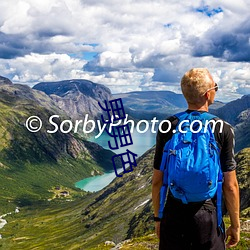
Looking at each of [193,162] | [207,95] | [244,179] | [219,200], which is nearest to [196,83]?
[207,95]

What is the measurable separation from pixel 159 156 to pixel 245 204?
78100 mm

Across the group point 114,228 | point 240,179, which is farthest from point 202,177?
point 114,228

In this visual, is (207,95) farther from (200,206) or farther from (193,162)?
(200,206)

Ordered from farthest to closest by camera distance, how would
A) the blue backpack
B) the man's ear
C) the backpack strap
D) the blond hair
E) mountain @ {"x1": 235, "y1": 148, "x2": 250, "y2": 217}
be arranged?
mountain @ {"x1": 235, "y1": 148, "x2": 250, "y2": 217} < the man's ear < the blond hair < the backpack strap < the blue backpack

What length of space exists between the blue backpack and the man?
35 centimetres

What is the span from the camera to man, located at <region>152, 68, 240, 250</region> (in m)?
11.0

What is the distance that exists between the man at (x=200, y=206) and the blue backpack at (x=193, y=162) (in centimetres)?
35

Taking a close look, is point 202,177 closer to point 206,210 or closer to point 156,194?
point 206,210

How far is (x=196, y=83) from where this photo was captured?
11094 mm

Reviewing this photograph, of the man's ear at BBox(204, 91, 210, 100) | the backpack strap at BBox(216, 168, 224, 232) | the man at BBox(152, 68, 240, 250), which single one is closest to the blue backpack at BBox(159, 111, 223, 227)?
the backpack strap at BBox(216, 168, 224, 232)

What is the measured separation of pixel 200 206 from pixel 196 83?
376cm

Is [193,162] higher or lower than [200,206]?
higher

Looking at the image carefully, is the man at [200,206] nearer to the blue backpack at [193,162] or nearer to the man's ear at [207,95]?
the man's ear at [207,95]

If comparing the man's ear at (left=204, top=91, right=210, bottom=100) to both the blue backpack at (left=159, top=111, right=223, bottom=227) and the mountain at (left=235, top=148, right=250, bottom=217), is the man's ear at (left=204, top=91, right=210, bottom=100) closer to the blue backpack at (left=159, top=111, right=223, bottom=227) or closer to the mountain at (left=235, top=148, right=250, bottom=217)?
the blue backpack at (left=159, top=111, right=223, bottom=227)
